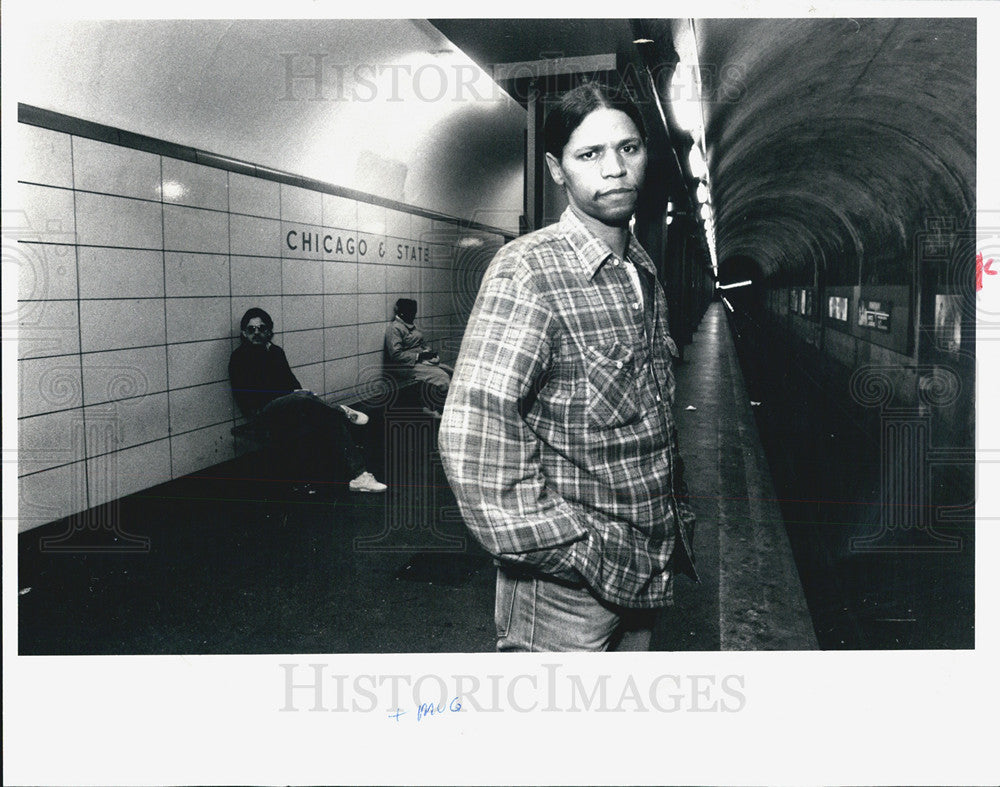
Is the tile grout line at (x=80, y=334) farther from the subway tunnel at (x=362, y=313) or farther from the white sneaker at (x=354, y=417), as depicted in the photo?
the white sneaker at (x=354, y=417)

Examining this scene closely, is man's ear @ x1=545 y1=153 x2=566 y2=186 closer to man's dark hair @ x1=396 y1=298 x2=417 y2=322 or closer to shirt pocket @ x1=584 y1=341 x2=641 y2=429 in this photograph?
shirt pocket @ x1=584 y1=341 x2=641 y2=429

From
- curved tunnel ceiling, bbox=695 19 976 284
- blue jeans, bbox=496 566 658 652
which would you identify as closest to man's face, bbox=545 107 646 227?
blue jeans, bbox=496 566 658 652

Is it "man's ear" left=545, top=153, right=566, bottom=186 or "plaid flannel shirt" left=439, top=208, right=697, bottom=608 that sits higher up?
"man's ear" left=545, top=153, right=566, bottom=186

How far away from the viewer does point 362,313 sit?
7.57 meters

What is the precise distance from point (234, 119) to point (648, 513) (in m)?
4.95

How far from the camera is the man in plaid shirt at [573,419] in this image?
4.23 ft

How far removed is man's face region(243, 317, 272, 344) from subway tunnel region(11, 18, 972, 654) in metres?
0.45

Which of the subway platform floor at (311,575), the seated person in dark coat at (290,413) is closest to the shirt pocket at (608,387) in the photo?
the subway platform floor at (311,575)

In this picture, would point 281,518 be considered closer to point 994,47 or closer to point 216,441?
point 216,441

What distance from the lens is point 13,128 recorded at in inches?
67.7

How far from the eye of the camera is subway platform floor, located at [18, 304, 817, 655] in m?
2.85

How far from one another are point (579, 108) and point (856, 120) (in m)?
7.58

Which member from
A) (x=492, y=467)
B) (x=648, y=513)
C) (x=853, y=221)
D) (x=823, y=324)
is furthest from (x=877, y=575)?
(x=823, y=324)

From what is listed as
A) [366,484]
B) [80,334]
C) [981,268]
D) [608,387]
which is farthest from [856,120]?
[608,387]
